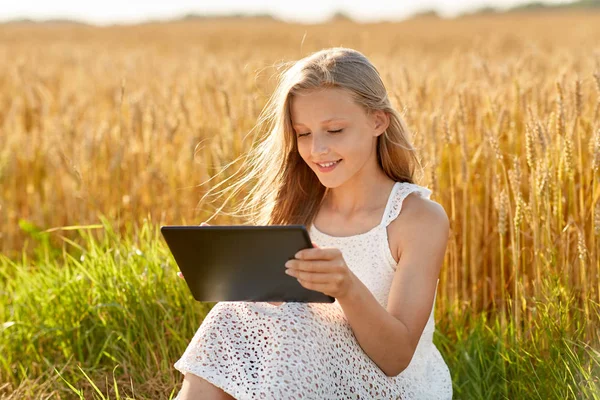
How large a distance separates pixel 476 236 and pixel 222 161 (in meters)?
0.92

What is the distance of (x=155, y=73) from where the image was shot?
794 centimetres

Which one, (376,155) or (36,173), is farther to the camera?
(36,173)

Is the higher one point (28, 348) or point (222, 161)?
point (222, 161)

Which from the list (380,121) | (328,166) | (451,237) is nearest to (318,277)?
(328,166)

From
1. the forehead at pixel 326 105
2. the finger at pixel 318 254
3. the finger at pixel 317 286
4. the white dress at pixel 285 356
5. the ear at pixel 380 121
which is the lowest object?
the white dress at pixel 285 356

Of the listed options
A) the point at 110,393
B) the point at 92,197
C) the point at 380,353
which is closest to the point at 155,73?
the point at 92,197

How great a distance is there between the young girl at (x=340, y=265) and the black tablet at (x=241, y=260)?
0.04 m

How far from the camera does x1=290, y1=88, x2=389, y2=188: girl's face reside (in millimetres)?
1867

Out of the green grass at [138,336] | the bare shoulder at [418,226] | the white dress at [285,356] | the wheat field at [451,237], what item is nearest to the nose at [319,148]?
the bare shoulder at [418,226]

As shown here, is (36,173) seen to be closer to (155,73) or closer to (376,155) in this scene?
(376,155)

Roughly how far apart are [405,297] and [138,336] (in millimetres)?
1113

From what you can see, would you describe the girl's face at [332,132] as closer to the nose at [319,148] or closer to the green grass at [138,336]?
the nose at [319,148]

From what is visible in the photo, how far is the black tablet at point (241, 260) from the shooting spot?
1.53 metres

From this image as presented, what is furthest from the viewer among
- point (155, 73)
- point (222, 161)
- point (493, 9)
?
point (493, 9)
